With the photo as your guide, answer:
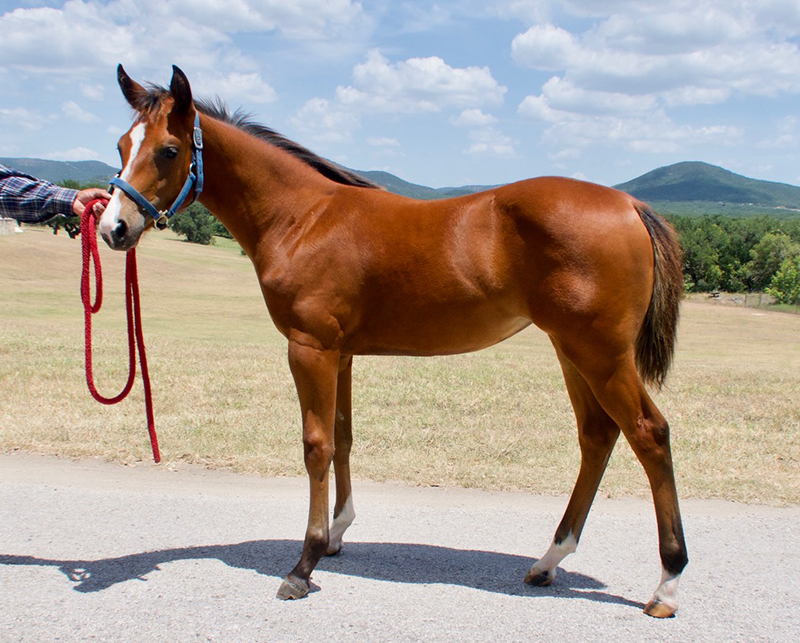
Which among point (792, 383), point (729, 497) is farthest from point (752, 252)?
point (729, 497)

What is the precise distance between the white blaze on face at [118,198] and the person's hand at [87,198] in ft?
1.51

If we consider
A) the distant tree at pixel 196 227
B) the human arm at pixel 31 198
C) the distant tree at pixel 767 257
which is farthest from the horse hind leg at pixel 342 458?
the distant tree at pixel 767 257

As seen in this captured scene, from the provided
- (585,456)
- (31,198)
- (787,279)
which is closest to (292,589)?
(585,456)

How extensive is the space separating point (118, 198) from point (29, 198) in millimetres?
1104

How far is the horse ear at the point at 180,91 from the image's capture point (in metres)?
3.70

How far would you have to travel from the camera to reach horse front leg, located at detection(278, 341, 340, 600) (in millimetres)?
3830

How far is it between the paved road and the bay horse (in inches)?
10.5

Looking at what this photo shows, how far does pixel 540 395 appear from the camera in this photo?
8.73 metres

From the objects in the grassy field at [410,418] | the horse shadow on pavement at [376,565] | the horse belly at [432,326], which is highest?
the horse belly at [432,326]

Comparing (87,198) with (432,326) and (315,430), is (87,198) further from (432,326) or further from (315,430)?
(432,326)

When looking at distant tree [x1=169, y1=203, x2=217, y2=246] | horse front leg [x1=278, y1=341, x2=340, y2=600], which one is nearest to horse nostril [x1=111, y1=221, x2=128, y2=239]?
horse front leg [x1=278, y1=341, x2=340, y2=600]

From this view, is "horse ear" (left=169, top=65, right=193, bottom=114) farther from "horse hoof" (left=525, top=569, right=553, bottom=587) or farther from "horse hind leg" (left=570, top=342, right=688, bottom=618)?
"horse hoof" (left=525, top=569, right=553, bottom=587)

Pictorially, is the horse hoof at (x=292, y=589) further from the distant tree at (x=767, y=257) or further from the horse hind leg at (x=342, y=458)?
the distant tree at (x=767, y=257)

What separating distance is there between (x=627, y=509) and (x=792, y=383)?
234 inches
